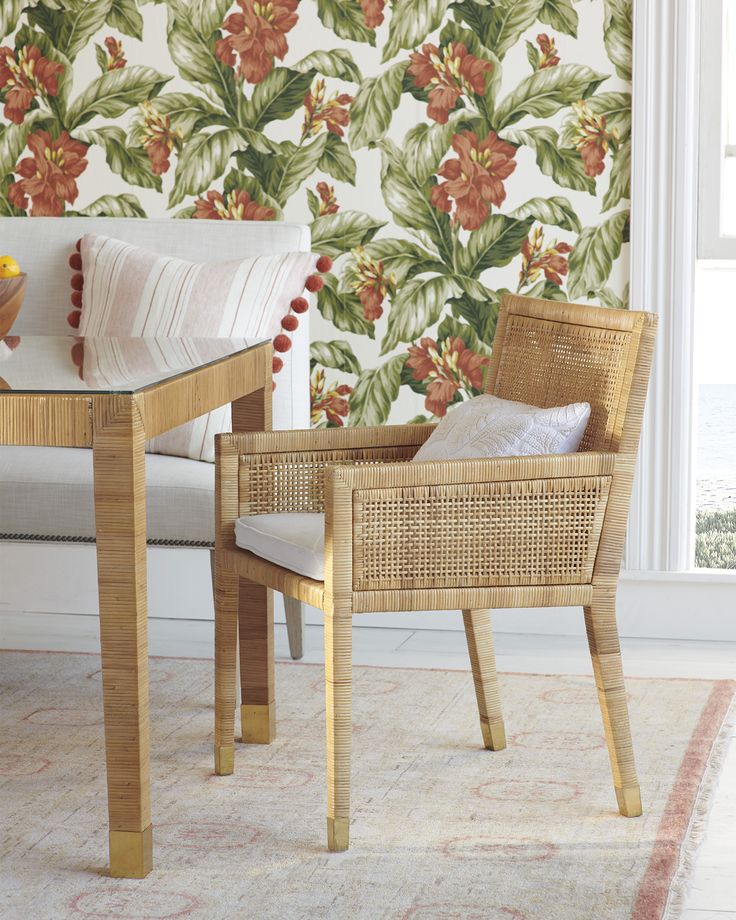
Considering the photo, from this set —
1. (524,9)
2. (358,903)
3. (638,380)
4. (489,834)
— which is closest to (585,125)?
(524,9)

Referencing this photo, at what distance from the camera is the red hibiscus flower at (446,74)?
3.30m

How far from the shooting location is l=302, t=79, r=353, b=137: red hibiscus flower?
3373mm

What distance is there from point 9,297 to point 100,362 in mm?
426

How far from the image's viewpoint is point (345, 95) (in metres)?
3.37

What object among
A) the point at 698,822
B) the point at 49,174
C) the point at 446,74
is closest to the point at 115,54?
the point at 49,174

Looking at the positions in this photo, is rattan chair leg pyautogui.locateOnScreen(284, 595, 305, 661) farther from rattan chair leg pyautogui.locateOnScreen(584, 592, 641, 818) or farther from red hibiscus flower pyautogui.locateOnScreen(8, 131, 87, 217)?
red hibiscus flower pyautogui.locateOnScreen(8, 131, 87, 217)

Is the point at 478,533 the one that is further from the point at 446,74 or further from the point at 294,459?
the point at 446,74

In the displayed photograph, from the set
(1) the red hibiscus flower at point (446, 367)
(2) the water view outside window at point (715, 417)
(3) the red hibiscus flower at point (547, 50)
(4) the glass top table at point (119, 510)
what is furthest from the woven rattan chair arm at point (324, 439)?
(3) the red hibiscus flower at point (547, 50)

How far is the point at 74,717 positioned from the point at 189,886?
2.72ft

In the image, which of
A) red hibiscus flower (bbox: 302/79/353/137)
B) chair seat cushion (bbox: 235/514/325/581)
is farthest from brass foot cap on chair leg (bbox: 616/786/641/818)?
red hibiscus flower (bbox: 302/79/353/137)

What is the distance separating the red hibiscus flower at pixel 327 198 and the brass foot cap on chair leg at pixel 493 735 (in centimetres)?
147

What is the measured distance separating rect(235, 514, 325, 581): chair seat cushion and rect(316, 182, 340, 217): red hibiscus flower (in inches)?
53.2

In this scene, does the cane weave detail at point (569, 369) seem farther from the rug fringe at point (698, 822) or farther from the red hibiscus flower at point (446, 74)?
the red hibiscus flower at point (446, 74)

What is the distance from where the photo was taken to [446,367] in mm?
3402
